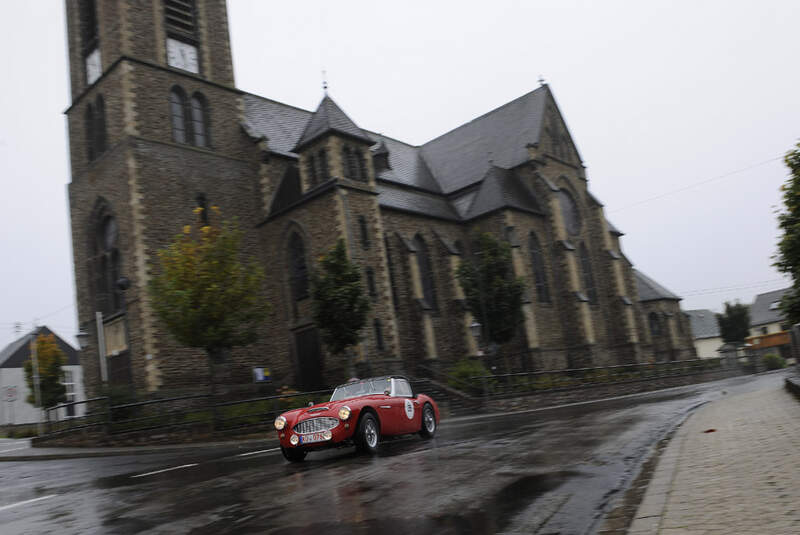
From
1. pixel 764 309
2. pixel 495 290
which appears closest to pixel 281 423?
pixel 495 290

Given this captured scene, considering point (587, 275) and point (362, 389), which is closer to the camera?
point (362, 389)

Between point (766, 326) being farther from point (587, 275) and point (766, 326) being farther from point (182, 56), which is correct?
point (182, 56)

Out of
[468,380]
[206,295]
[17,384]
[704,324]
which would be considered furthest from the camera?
[704,324]

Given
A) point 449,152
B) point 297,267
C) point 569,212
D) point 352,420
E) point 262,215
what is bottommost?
point 352,420

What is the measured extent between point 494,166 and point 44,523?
36.2 m

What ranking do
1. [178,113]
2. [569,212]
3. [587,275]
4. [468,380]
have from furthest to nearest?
[569,212], [587,275], [178,113], [468,380]

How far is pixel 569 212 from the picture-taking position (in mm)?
43719

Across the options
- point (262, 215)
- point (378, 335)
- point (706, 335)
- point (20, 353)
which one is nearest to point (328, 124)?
point (262, 215)

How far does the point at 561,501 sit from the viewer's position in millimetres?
5789

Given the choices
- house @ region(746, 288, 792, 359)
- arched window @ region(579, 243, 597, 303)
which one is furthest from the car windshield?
house @ region(746, 288, 792, 359)

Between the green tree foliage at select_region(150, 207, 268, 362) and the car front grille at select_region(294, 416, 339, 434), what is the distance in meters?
10.4

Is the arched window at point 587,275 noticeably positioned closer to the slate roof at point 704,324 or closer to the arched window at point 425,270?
the arched window at point 425,270

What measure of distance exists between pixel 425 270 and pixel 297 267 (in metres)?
8.18

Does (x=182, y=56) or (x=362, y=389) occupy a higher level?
(x=182, y=56)
